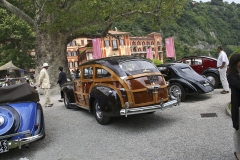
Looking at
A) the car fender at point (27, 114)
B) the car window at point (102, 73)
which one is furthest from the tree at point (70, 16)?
the car fender at point (27, 114)

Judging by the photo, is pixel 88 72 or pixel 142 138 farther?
pixel 88 72

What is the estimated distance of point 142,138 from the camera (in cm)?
521

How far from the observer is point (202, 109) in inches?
288

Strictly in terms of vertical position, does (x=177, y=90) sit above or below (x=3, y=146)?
above

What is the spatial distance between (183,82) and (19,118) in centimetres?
570

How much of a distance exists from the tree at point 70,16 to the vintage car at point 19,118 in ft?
28.7

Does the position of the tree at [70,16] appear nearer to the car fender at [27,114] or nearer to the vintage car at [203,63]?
the vintage car at [203,63]

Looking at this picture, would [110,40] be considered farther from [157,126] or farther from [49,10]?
[157,126]

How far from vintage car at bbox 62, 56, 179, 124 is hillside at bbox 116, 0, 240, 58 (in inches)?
4049

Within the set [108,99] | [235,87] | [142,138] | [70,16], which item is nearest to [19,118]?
[108,99]

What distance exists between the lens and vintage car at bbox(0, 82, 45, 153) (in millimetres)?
4476

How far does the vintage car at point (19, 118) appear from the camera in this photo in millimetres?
4476

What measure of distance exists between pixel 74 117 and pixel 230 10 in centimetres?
15546

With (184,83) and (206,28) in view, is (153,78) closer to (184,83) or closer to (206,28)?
(184,83)
